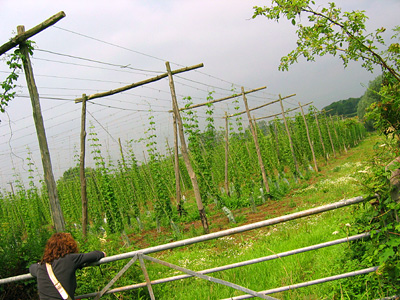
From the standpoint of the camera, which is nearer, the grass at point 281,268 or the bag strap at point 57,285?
the bag strap at point 57,285

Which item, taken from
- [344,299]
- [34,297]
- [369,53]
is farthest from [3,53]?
[344,299]

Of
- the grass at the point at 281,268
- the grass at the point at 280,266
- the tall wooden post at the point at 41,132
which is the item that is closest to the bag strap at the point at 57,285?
the grass at the point at 280,266

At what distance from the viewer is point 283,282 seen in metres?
4.09

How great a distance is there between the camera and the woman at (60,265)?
328 cm

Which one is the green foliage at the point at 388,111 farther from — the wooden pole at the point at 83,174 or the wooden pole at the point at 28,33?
the wooden pole at the point at 83,174

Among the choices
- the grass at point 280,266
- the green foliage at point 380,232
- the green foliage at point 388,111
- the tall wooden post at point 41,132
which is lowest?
the grass at point 280,266

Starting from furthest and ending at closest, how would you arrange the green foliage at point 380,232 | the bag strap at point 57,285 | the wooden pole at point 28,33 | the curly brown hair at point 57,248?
the wooden pole at point 28,33 → the curly brown hair at point 57,248 → the bag strap at point 57,285 → the green foliage at point 380,232

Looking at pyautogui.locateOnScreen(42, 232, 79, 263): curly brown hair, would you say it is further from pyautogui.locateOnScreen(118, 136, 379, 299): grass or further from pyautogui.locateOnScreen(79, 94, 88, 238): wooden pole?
pyautogui.locateOnScreen(79, 94, 88, 238): wooden pole

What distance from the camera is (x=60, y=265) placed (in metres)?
3.38

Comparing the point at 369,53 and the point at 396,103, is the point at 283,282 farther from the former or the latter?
the point at 369,53

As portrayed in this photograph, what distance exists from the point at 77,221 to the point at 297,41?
53.8 ft

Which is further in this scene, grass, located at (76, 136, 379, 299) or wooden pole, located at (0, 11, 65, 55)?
wooden pole, located at (0, 11, 65, 55)

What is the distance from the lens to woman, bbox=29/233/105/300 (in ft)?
10.8

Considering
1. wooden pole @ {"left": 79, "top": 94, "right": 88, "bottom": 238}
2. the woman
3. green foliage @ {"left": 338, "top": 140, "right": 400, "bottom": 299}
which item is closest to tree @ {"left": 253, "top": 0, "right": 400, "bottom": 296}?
green foliage @ {"left": 338, "top": 140, "right": 400, "bottom": 299}
